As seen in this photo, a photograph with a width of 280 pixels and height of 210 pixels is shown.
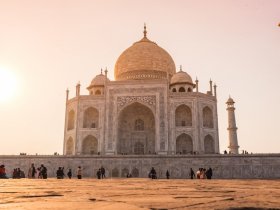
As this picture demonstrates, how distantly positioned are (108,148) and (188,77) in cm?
1009

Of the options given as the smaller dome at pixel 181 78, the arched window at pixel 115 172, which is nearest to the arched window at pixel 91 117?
the smaller dome at pixel 181 78

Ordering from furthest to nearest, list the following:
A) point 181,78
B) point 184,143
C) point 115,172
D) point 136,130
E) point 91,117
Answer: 1. point 181,78
2. point 91,117
3. point 136,130
4. point 184,143
5. point 115,172

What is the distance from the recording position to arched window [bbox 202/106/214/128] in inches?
1060

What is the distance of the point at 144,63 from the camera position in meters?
30.8

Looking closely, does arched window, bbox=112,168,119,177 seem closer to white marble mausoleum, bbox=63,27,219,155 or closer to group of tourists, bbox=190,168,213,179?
group of tourists, bbox=190,168,213,179

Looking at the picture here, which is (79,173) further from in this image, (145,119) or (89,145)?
(145,119)

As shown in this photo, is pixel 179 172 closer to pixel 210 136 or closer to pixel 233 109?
pixel 210 136

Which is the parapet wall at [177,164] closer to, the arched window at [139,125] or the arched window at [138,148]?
the arched window at [138,148]

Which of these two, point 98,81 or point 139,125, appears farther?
point 98,81

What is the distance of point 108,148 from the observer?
24891 mm

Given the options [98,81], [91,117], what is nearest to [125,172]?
[91,117]

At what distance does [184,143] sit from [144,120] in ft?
13.5

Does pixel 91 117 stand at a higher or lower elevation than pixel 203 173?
higher

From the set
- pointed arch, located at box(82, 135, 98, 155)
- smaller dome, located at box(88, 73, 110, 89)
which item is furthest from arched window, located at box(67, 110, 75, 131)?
smaller dome, located at box(88, 73, 110, 89)
